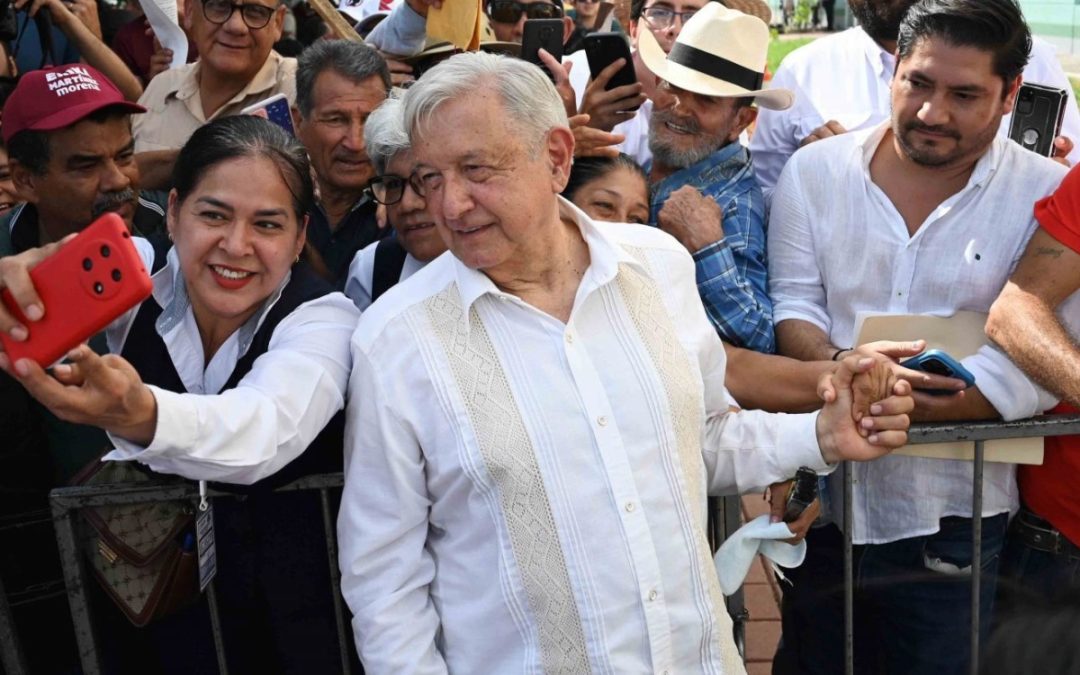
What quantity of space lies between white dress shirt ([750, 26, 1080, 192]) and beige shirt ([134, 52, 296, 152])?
1.64m

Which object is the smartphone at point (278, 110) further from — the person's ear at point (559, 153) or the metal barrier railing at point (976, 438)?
the metal barrier railing at point (976, 438)

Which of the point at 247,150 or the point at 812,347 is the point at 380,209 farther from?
the point at 812,347

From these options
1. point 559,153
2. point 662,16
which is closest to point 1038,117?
point 662,16

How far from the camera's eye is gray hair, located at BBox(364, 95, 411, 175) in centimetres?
275

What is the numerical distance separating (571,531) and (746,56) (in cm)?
172

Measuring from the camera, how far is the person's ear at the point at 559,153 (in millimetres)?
2110

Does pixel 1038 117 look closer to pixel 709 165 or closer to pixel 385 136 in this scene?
pixel 709 165

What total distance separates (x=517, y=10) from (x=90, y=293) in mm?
3170

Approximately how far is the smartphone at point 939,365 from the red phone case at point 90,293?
1.51 meters

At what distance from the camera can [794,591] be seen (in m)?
3.06

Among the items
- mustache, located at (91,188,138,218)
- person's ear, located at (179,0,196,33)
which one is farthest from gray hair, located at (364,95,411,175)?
person's ear, located at (179,0,196,33)

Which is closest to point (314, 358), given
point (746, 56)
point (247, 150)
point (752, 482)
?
point (247, 150)

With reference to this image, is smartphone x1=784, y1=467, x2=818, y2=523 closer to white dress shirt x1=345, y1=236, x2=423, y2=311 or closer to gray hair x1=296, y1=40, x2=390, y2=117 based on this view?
white dress shirt x1=345, y1=236, x2=423, y2=311

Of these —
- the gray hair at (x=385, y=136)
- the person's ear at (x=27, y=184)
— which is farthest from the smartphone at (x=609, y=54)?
the person's ear at (x=27, y=184)
